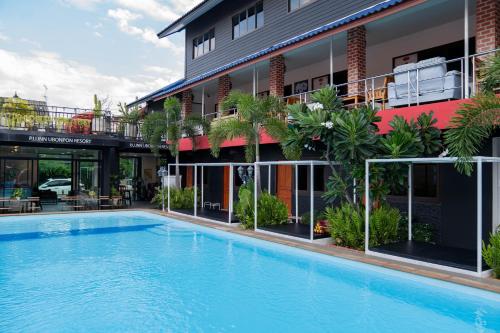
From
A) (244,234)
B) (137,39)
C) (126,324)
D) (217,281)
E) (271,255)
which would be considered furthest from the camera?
(137,39)

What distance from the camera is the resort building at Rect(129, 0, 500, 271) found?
9367mm

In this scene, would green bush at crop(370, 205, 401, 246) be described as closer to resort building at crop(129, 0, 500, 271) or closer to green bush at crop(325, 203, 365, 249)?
green bush at crop(325, 203, 365, 249)

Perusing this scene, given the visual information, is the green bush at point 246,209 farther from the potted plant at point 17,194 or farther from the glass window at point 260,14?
the potted plant at point 17,194

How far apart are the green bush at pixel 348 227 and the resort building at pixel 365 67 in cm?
76

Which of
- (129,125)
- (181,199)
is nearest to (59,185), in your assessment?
(129,125)

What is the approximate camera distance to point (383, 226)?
960 cm

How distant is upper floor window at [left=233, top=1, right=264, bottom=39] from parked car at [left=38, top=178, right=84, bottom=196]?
11.3 metres

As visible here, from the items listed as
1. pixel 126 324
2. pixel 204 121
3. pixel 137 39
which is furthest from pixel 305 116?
pixel 137 39

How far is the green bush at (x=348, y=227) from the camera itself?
9.83m

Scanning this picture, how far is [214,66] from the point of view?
22266mm

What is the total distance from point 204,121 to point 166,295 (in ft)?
39.1

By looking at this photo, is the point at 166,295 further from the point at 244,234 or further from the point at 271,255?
the point at 244,234

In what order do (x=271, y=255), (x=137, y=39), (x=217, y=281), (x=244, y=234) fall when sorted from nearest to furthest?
(x=217, y=281)
(x=271, y=255)
(x=244, y=234)
(x=137, y=39)

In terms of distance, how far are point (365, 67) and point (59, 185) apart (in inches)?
675
